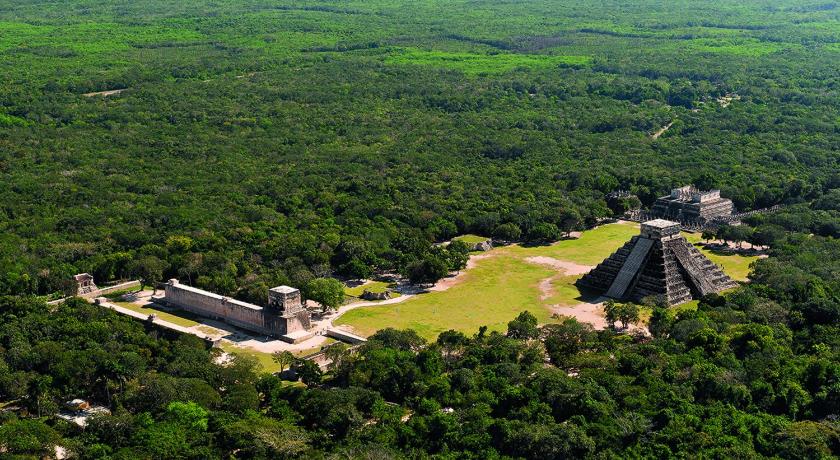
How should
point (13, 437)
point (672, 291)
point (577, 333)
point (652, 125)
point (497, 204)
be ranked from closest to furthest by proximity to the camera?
point (13, 437) < point (577, 333) < point (672, 291) < point (497, 204) < point (652, 125)

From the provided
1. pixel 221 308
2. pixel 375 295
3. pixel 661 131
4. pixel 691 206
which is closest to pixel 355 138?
pixel 661 131

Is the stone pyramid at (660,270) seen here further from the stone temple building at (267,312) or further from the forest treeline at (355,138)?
the stone temple building at (267,312)

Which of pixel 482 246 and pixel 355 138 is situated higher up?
pixel 482 246

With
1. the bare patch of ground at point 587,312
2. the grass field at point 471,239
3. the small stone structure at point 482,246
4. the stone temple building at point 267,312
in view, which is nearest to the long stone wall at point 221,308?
the stone temple building at point 267,312

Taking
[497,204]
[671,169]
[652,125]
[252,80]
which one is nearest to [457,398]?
[497,204]

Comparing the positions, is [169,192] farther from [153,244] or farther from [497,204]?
[497,204]

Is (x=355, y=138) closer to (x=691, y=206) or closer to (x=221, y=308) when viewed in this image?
(x=691, y=206)

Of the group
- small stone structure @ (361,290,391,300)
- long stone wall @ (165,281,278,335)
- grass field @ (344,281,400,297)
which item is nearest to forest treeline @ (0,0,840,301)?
grass field @ (344,281,400,297)
